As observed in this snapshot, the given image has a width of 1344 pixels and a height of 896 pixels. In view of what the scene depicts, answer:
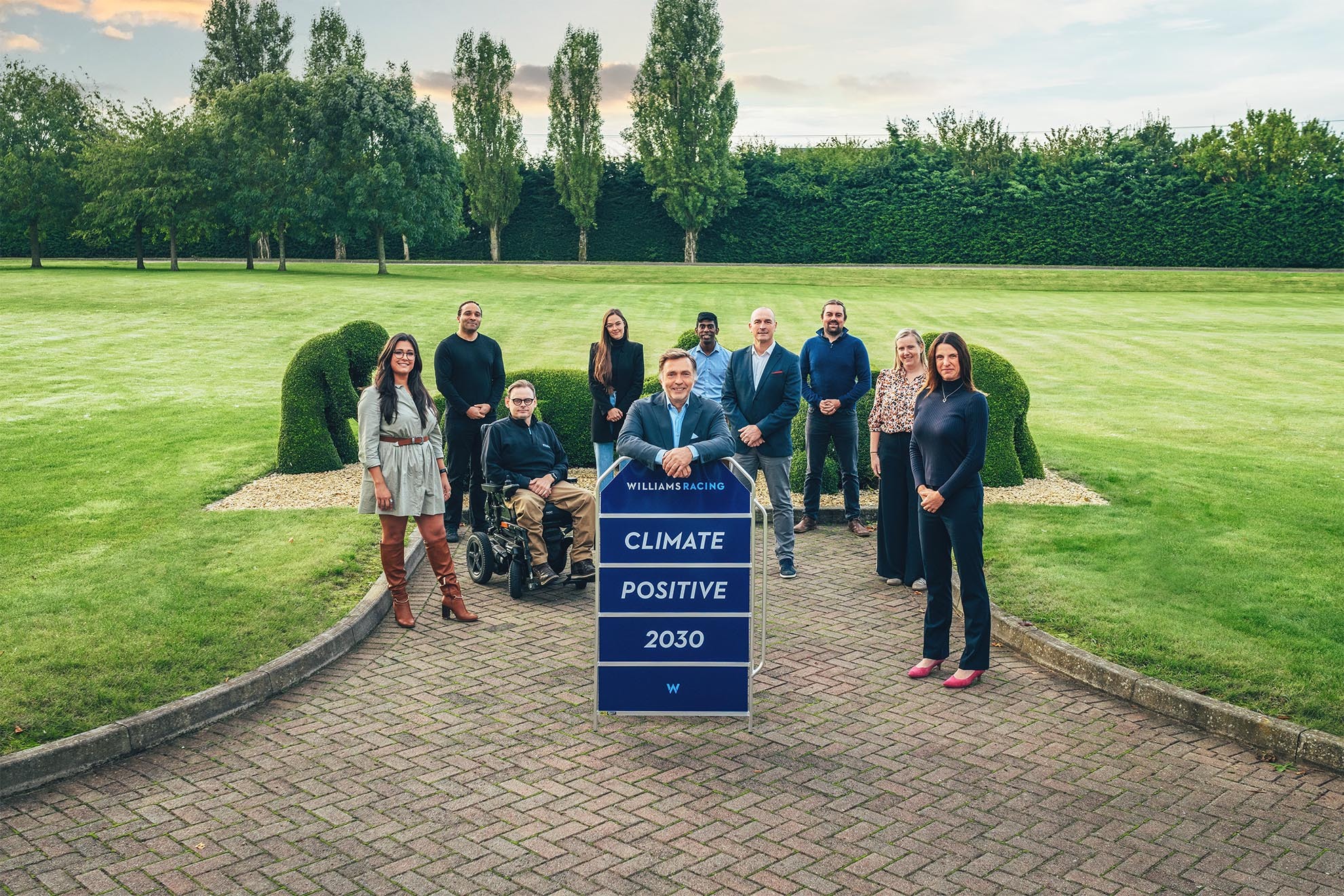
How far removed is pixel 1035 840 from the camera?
16.0 feet

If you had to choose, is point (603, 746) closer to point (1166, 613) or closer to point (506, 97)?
point (1166, 613)

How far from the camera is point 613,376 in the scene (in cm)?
990

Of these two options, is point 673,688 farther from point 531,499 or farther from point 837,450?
Answer: point 837,450

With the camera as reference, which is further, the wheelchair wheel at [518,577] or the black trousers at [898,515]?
the black trousers at [898,515]

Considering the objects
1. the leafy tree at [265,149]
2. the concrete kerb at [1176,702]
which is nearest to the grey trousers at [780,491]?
the concrete kerb at [1176,702]

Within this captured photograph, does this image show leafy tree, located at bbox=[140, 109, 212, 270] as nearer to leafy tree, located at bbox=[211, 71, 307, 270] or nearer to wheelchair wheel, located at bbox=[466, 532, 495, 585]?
leafy tree, located at bbox=[211, 71, 307, 270]

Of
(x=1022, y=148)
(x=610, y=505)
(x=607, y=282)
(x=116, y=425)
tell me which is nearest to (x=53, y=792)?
(x=610, y=505)

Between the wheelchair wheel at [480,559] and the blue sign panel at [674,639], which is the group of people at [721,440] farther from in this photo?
the blue sign panel at [674,639]

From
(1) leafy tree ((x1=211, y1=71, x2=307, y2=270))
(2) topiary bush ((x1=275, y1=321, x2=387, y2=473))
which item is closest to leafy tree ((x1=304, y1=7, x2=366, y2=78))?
(1) leafy tree ((x1=211, y1=71, x2=307, y2=270))

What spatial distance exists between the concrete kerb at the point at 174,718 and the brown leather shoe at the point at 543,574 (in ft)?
4.51

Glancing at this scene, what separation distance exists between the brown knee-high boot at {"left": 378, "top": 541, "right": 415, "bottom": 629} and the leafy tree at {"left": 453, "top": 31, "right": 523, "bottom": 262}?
47804mm

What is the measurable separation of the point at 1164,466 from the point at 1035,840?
30.9 ft

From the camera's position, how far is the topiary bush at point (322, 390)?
12312 millimetres

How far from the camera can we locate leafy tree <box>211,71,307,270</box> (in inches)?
1901
